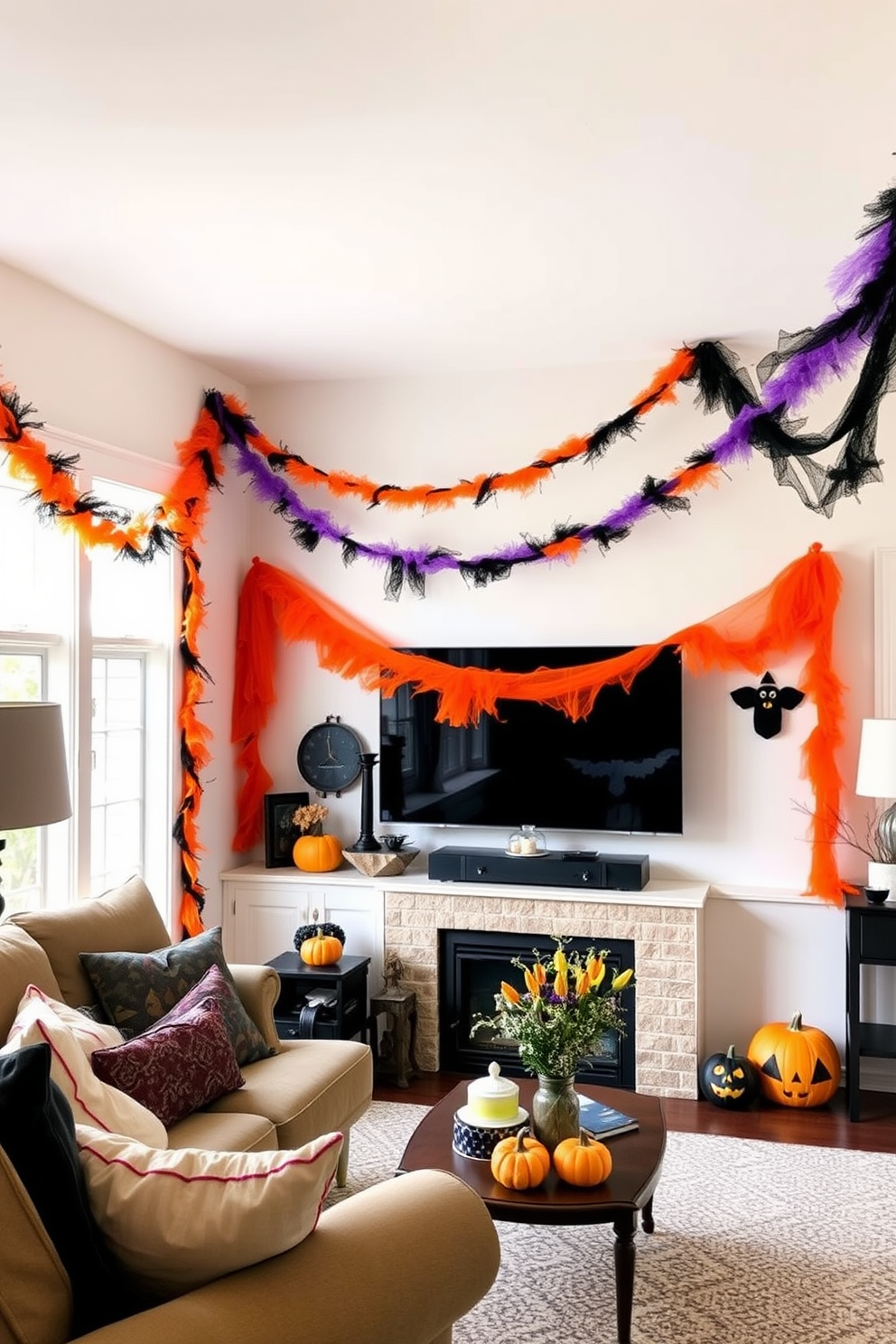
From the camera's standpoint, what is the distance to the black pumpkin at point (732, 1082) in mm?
4355

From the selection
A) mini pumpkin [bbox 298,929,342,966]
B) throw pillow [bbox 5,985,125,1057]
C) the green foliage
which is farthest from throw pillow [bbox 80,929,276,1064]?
mini pumpkin [bbox 298,929,342,966]

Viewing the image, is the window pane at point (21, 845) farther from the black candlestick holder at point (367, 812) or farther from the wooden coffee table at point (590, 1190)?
the wooden coffee table at point (590, 1190)

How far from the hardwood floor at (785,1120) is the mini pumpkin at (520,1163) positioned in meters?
1.63

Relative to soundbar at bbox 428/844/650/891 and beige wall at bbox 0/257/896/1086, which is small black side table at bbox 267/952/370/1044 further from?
beige wall at bbox 0/257/896/1086

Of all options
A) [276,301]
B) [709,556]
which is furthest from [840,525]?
[276,301]

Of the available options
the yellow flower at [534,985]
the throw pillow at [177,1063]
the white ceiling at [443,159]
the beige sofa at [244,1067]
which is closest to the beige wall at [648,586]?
the white ceiling at [443,159]

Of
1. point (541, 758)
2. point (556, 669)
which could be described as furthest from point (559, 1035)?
point (556, 669)

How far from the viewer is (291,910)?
5.04 meters

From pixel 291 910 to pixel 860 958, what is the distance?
2.29 metres

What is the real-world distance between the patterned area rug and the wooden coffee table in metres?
0.23

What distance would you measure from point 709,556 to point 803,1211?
8.10 feet

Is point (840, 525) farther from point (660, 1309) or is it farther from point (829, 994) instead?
point (660, 1309)

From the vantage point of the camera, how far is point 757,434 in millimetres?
2518

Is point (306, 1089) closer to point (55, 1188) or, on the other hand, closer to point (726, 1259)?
point (726, 1259)
